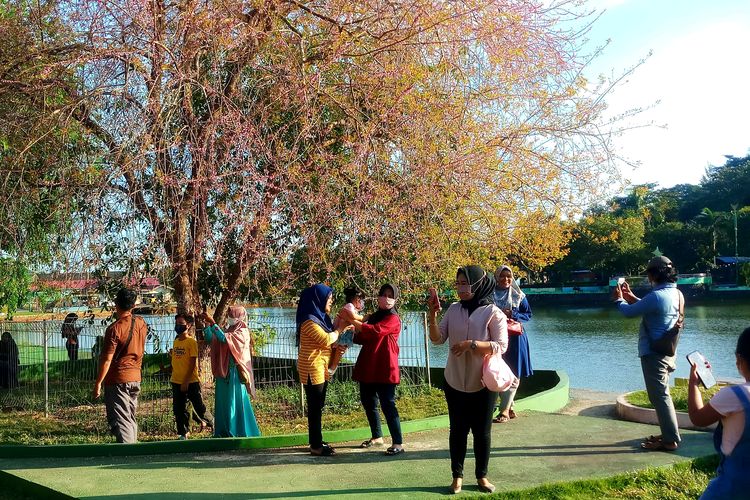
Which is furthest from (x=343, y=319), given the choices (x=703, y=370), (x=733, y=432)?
(x=733, y=432)

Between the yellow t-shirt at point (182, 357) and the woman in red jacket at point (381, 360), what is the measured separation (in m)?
2.60

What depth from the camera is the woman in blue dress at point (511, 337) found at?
25.7ft

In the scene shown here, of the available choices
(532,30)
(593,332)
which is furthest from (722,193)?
(532,30)

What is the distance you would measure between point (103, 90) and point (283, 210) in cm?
248

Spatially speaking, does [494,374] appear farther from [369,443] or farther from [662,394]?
[369,443]

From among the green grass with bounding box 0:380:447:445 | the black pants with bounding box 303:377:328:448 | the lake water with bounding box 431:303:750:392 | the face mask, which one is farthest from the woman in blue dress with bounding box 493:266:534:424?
the lake water with bounding box 431:303:750:392

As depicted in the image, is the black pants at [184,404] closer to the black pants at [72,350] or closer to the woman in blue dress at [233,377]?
the woman in blue dress at [233,377]

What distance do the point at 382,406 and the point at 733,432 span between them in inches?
147

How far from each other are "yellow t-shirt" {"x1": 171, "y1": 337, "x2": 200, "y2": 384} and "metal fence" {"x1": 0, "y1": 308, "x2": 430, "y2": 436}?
121 centimetres

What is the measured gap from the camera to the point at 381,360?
680 cm

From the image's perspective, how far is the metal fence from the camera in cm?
1023

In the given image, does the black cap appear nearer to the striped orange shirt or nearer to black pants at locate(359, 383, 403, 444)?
black pants at locate(359, 383, 403, 444)

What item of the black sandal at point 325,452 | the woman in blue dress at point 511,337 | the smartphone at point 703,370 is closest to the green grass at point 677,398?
the woman in blue dress at point 511,337

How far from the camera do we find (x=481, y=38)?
8.46 meters
